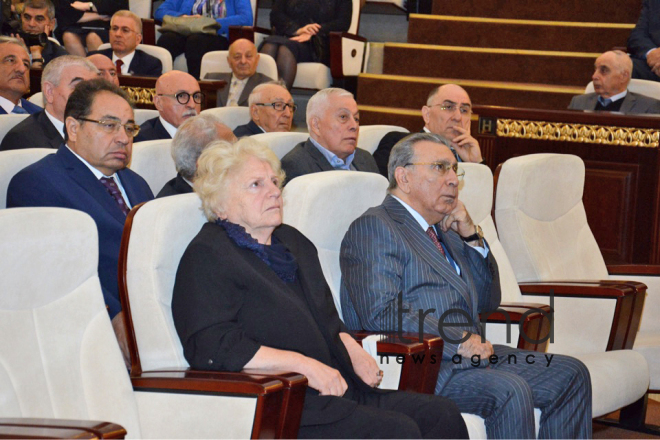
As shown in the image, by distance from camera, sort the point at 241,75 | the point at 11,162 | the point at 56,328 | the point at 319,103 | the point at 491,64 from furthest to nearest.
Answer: the point at 491,64 → the point at 241,75 → the point at 319,103 → the point at 11,162 → the point at 56,328

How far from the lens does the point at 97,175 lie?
9.43 ft

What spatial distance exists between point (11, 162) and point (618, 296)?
211 cm

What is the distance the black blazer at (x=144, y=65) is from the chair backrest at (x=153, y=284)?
4403 mm

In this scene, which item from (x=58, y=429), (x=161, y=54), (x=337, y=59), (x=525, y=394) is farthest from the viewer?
(x=337, y=59)

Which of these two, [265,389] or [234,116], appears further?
[234,116]

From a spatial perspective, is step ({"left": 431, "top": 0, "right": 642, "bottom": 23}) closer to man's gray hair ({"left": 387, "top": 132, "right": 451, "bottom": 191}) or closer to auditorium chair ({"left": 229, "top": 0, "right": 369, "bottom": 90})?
auditorium chair ({"left": 229, "top": 0, "right": 369, "bottom": 90})

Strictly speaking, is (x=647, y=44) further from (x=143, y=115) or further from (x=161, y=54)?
(x=143, y=115)

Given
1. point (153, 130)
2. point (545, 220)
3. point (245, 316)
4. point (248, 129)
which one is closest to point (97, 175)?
point (245, 316)

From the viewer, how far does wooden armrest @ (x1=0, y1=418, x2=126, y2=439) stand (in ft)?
5.42

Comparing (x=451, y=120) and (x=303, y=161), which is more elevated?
(x=451, y=120)

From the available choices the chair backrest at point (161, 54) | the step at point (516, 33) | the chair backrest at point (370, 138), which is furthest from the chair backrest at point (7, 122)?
the step at point (516, 33)

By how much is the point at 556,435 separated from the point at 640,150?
95.1 inches

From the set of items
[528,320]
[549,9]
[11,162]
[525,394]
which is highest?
[549,9]

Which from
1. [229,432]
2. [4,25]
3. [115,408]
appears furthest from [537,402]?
[4,25]
